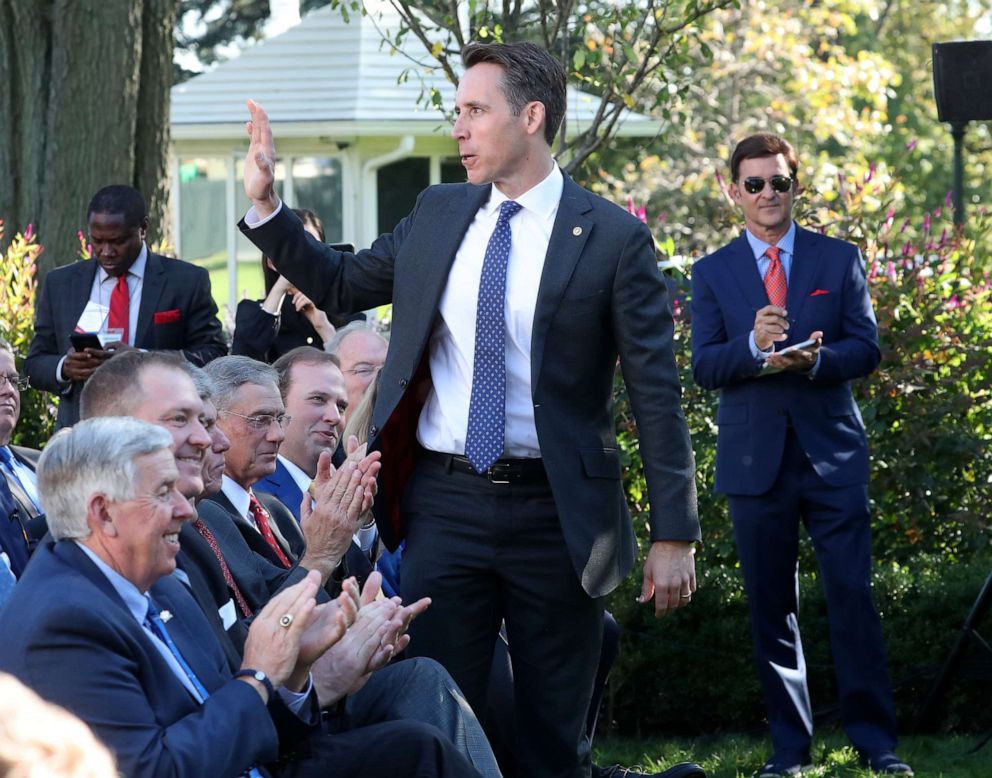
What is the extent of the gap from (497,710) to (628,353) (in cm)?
144

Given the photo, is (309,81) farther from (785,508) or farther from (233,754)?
(233,754)

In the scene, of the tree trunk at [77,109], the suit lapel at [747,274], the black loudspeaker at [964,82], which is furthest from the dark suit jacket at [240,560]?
the tree trunk at [77,109]

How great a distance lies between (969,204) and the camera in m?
29.9

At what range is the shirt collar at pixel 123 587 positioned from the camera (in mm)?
3188

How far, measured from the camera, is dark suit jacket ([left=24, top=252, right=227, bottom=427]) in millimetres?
7195

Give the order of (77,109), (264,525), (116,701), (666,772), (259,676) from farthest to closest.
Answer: (77,109) < (666,772) < (264,525) < (259,676) < (116,701)

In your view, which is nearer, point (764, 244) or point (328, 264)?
point (328, 264)

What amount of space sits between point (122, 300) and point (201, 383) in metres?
3.14

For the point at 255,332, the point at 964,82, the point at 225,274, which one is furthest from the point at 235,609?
the point at 225,274

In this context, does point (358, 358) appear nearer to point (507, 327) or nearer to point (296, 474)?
point (296, 474)

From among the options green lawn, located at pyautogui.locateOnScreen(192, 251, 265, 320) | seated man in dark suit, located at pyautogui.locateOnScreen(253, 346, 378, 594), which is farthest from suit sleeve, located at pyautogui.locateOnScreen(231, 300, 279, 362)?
green lawn, located at pyautogui.locateOnScreen(192, 251, 265, 320)

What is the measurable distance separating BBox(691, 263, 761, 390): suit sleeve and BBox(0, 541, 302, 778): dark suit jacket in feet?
10.1

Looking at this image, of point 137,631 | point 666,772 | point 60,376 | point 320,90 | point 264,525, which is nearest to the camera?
point 137,631

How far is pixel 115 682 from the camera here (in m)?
3.02
